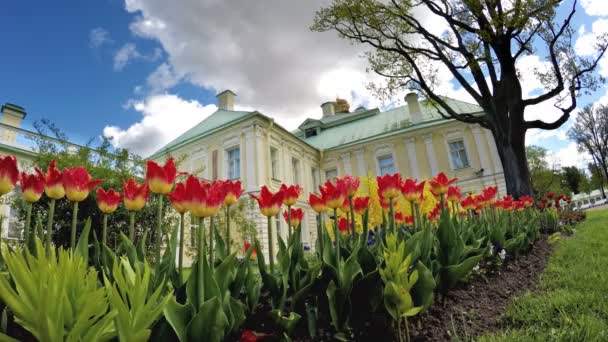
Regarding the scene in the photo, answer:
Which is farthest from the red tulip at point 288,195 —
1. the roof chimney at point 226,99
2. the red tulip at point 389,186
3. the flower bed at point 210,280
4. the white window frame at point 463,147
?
the roof chimney at point 226,99

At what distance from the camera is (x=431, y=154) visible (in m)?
16.4

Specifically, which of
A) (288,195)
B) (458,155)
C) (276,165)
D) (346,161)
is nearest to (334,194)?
(288,195)

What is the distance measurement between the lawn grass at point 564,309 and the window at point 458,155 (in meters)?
14.3

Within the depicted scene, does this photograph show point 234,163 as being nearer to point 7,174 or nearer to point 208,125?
point 208,125

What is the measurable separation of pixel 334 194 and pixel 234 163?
46.8 feet

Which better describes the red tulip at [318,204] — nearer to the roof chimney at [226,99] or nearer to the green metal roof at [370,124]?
the green metal roof at [370,124]

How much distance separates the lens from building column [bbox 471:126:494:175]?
1502 cm

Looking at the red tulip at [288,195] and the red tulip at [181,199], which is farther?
the red tulip at [288,195]

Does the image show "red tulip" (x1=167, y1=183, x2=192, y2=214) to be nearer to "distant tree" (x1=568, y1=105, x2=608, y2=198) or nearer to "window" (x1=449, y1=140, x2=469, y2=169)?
"window" (x1=449, y1=140, x2=469, y2=169)

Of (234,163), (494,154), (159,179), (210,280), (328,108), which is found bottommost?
(210,280)

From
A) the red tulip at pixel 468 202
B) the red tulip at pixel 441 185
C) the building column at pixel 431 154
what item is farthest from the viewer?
the building column at pixel 431 154

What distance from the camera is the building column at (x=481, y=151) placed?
49.3ft

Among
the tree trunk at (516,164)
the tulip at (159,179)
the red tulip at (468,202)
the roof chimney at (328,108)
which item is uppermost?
the roof chimney at (328,108)

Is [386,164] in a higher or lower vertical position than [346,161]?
lower
